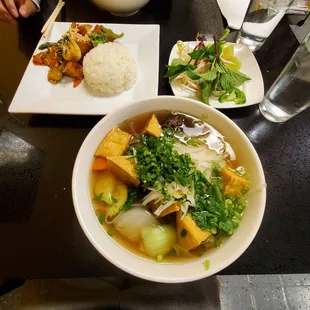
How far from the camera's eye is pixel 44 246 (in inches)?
33.0

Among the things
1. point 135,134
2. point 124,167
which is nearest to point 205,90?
point 135,134

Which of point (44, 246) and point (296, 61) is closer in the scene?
point (44, 246)

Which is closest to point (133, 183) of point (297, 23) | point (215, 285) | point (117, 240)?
point (117, 240)

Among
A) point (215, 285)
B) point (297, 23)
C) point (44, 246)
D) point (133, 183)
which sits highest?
point (297, 23)

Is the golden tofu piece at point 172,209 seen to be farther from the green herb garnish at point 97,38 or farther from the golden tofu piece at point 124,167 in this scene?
the green herb garnish at point 97,38

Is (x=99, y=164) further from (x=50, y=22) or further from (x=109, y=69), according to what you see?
(x=50, y=22)

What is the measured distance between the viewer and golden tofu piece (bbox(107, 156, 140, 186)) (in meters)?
0.75

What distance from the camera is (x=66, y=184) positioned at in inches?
37.4

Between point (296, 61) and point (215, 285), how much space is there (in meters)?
0.97

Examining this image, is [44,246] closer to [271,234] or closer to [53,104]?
[53,104]

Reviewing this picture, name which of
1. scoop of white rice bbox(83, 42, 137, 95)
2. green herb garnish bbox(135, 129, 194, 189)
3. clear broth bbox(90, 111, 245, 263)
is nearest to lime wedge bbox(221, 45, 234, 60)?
scoop of white rice bbox(83, 42, 137, 95)

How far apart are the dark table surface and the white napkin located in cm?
19

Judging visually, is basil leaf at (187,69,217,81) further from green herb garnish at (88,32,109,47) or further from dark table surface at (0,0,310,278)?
green herb garnish at (88,32,109,47)

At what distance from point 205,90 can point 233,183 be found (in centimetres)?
49
